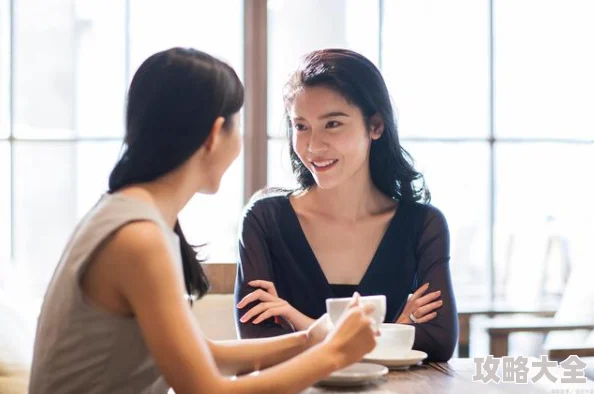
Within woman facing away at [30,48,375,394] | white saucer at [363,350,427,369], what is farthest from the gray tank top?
white saucer at [363,350,427,369]

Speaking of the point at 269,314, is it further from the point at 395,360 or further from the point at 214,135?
the point at 214,135

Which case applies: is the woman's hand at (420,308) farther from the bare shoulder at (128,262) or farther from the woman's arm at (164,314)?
the bare shoulder at (128,262)

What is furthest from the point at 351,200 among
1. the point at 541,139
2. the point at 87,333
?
the point at 541,139

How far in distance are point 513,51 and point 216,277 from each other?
6.45 feet

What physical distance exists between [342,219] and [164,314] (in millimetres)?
1123

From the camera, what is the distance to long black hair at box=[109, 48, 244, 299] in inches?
52.4

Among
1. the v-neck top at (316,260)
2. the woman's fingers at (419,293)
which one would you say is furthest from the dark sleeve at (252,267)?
the woman's fingers at (419,293)

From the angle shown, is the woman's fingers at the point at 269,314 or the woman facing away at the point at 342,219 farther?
the woman facing away at the point at 342,219

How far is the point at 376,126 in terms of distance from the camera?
2.27 meters

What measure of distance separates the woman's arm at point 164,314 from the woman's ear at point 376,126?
1.08m

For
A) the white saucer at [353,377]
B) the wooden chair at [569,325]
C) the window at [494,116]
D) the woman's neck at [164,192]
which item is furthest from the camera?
the window at [494,116]

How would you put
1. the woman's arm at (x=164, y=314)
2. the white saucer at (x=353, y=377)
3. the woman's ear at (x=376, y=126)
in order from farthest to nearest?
the woman's ear at (x=376, y=126) → the white saucer at (x=353, y=377) → the woman's arm at (x=164, y=314)

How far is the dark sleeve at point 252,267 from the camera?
2.00 meters

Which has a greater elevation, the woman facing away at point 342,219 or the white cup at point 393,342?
the woman facing away at point 342,219
